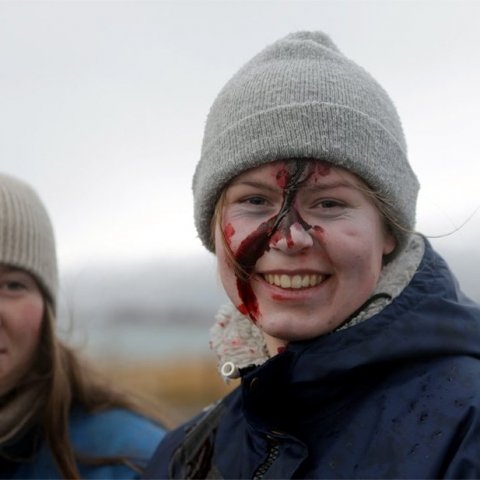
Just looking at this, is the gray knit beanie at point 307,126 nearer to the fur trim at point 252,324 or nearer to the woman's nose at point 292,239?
the fur trim at point 252,324

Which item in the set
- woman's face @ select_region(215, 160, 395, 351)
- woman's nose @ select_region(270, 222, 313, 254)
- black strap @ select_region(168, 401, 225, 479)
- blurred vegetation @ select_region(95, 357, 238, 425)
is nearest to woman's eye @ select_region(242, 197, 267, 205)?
woman's face @ select_region(215, 160, 395, 351)

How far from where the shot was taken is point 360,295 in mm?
1916

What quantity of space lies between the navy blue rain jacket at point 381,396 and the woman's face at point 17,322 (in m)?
1.17

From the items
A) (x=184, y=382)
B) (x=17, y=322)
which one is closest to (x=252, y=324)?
(x=17, y=322)

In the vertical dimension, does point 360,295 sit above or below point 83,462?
above

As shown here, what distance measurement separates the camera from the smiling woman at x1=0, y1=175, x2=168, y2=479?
2.83 m

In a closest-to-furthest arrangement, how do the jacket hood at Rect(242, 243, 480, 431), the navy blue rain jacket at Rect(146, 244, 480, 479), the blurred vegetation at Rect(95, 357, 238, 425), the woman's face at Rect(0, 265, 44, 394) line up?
the navy blue rain jacket at Rect(146, 244, 480, 479) < the jacket hood at Rect(242, 243, 480, 431) < the woman's face at Rect(0, 265, 44, 394) < the blurred vegetation at Rect(95, 357, 238, 425)

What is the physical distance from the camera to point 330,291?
191 centimetres

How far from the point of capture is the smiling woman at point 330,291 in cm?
177

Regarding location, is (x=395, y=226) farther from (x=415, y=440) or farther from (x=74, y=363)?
(x=74, y=363)

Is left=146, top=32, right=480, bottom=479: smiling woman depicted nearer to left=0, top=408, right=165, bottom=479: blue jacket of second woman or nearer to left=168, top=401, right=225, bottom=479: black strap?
left=168, top=401, right=225, bottom=479: black strap

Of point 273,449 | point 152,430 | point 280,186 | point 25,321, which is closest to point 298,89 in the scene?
point 280,186

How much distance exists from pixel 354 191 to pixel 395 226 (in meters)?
0.17

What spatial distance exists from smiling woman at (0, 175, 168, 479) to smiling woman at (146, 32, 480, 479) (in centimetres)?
82
